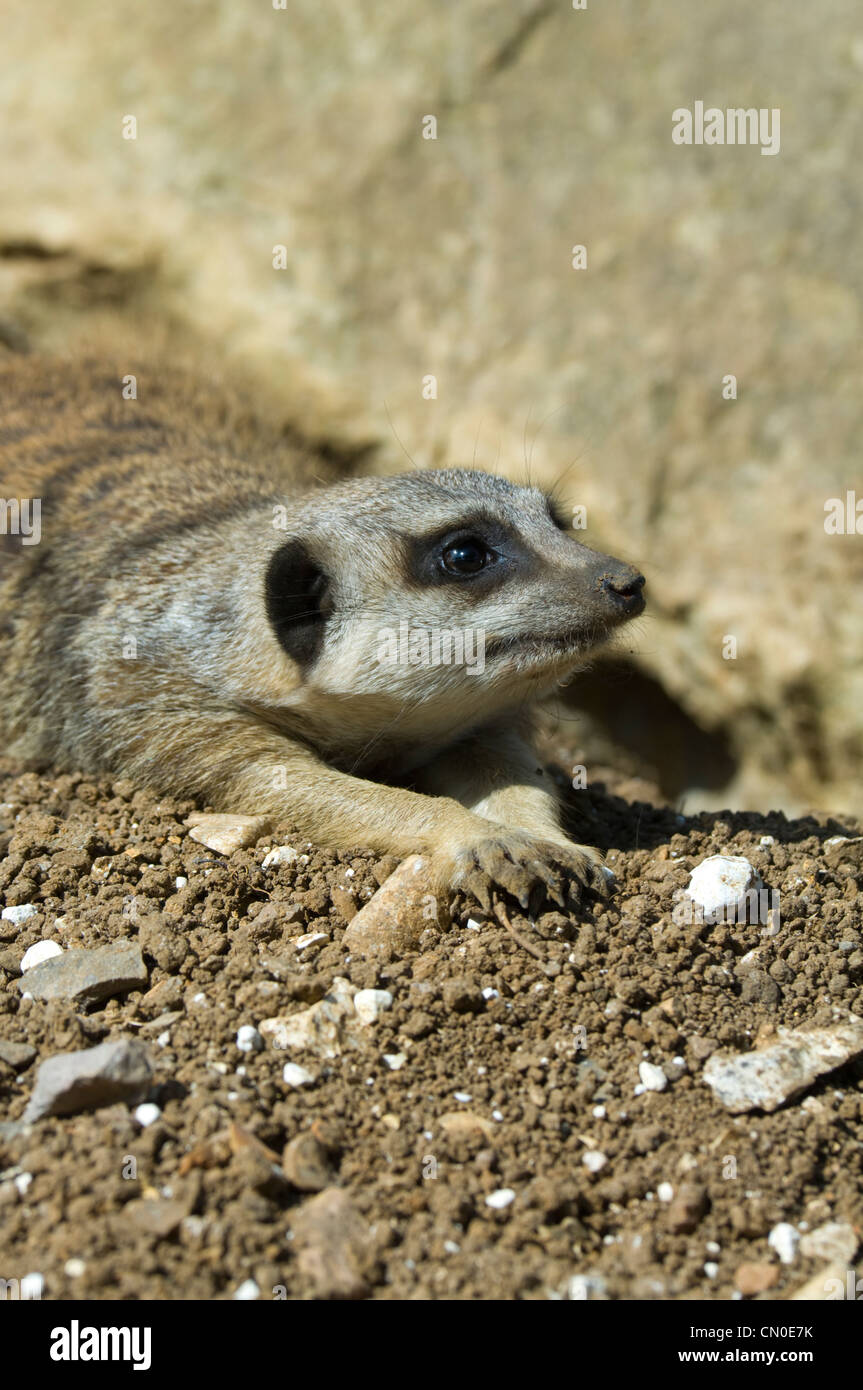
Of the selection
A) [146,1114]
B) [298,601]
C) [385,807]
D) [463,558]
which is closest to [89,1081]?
[146,1114]

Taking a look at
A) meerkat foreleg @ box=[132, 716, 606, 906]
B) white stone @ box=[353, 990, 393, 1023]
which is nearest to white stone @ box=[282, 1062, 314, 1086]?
white stone @ box=[353, 990, 393, 1023]

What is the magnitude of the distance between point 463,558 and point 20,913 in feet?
5.27

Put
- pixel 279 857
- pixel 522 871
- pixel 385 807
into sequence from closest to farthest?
pixel 522 871 < pixel 279 857 < pixel 385 807

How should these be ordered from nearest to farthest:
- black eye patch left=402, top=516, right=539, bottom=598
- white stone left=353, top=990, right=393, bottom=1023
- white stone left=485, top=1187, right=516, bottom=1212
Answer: white stone left=485, top=1187, right=516, bottom=1212, white stone left=353, top=990, right=393, bottom=1023, black eye patch left=402, top=516, right=539, bottom=598

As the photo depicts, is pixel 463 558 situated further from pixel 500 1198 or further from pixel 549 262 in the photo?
pixel 549 262

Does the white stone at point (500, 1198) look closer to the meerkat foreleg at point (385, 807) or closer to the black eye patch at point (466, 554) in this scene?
the meerkat foreleg at point (385, 807)

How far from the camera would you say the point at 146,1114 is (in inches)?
90.7

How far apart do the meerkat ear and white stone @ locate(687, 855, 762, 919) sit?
1.34 meters

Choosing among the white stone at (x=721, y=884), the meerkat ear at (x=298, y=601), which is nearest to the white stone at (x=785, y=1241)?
the white stone at (x=721, y=884)

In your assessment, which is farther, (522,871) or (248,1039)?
(522,871)

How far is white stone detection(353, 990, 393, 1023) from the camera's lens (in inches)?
103

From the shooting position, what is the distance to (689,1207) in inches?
86.5

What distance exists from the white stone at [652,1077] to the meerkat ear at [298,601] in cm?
164

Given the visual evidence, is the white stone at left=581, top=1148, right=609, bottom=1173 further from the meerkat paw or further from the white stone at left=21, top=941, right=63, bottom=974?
the white stone at left=21, top=941, right=63, bottom=974
